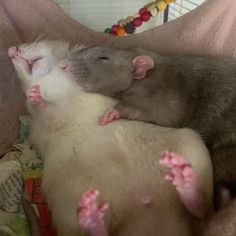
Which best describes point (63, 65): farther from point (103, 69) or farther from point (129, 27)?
point (129, 27)

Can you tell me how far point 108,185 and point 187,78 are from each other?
1.86 ft

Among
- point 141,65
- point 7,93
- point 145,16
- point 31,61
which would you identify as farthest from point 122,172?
point 145,16

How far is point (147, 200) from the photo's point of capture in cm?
138

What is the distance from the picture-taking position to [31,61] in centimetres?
181

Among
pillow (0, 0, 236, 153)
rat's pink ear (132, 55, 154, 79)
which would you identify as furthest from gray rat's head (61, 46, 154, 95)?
pillow (0, 0, 236, 153)

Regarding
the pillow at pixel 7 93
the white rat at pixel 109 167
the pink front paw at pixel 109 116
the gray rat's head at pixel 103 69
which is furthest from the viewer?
the pillow at pixel 7 93

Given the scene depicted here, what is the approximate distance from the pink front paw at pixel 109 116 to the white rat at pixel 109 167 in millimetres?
23

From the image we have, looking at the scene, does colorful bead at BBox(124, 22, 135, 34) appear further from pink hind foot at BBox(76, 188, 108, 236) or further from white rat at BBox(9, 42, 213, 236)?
pink hind foot at BBox(76, 188, 108, 236)

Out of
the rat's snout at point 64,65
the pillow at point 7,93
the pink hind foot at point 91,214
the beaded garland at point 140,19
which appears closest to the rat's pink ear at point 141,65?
the rat's snout at point 64,65

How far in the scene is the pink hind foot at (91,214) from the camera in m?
1.18

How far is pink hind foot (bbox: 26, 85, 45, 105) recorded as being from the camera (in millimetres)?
1695

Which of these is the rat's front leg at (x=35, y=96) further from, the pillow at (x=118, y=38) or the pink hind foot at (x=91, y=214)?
the pink hind foot at (x=91, y=214)

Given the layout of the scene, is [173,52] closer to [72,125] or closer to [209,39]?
[209,39]

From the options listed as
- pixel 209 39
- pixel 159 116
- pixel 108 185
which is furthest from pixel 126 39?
pixel 108 185
